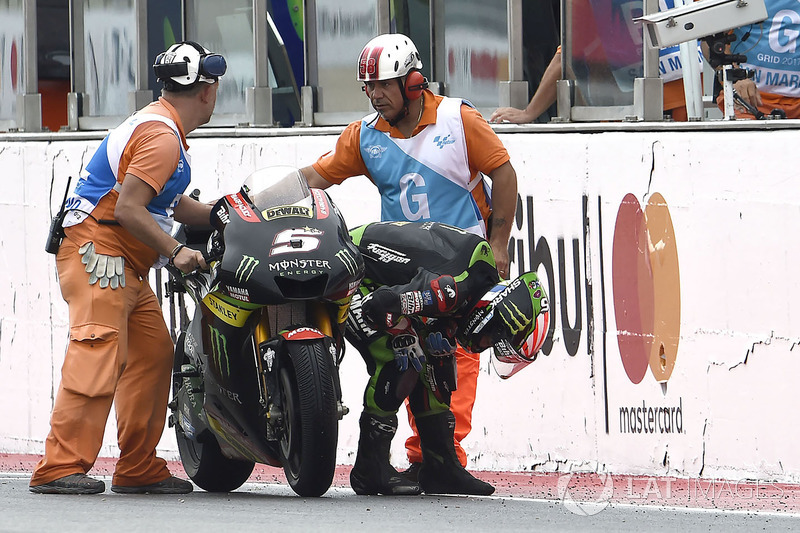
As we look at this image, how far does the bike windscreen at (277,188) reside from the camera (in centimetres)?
638

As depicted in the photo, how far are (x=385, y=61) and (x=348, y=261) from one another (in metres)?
1.29

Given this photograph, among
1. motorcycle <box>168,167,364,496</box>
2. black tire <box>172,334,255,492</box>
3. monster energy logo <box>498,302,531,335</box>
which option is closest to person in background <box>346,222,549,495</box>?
monster energy logo <box>498,302,531,335</box>

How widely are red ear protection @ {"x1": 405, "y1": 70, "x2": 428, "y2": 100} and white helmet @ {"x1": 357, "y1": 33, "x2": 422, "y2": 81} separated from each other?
3 cm

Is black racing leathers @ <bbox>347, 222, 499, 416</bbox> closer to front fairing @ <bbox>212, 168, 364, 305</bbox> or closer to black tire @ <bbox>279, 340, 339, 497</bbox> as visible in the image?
front fairing @ <bbox>212, 168, 364, 305</bbox>

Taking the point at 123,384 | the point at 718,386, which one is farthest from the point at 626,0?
the point at 123,384

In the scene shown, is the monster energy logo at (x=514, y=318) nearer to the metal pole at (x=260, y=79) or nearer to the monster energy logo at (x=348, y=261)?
the monster energy logo at (x=348, y=261)

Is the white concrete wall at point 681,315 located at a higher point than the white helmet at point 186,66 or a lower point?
lower

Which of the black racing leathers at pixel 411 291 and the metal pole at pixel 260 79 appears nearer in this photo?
the black racing leathers at pixel 411 291

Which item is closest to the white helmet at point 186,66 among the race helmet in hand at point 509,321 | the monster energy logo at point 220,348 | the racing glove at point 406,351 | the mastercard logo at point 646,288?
the monster energy logo at point 220,348

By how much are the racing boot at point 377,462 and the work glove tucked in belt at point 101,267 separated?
1199mm

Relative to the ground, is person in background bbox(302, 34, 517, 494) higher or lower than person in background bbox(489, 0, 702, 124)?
lower

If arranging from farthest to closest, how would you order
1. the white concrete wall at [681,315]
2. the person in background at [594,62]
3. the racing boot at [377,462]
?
the person in background at [594,62] → the white concrete wall at [681,315] → the racing boot at [377,462]

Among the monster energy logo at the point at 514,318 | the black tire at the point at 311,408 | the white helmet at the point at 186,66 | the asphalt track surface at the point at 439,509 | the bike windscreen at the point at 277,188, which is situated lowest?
the asphalt track surface at the point at 439,509

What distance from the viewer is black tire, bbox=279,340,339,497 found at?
19.2 ft
